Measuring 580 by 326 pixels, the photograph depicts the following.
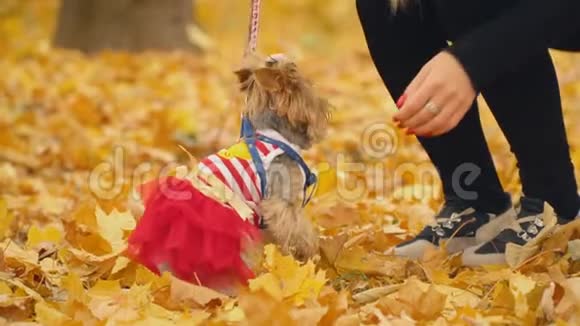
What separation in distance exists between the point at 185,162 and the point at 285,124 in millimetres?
2256

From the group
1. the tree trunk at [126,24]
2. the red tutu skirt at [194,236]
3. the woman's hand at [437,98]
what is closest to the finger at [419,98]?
the woman's hand at [437,98]

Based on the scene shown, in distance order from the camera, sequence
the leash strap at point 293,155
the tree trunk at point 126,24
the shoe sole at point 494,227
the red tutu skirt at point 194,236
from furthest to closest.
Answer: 1. the tree trunk at point 126,24
2. the shoe sole at point 494,227
3. the leash strap at point 293,155
4. the red tutu skirt at point 194,236

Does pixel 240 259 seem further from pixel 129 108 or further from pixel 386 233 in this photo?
pixel 129 108

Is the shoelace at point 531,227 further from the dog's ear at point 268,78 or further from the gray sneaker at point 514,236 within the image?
the dog's ear at point 268,78

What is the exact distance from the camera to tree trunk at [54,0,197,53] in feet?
25.5

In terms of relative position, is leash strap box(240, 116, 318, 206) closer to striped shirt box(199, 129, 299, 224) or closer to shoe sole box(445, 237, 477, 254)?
striped shirt box(199, 129, 299, 224)

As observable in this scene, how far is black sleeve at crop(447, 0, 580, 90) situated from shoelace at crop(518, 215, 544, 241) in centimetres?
46

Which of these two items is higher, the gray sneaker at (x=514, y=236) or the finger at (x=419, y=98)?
the finger at (x=419, y=98)

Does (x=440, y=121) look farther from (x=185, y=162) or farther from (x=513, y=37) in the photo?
(x=185, y=162)

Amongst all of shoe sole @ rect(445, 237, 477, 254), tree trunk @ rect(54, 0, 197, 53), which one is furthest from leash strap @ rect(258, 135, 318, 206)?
tree trunk @ rect(54, 0, 197, 53)

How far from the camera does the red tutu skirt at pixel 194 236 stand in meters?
1.98

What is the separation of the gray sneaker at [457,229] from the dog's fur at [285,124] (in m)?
0.35

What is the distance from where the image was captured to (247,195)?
204 centimetres

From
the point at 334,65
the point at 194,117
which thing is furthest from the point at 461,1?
the point at 334,65
